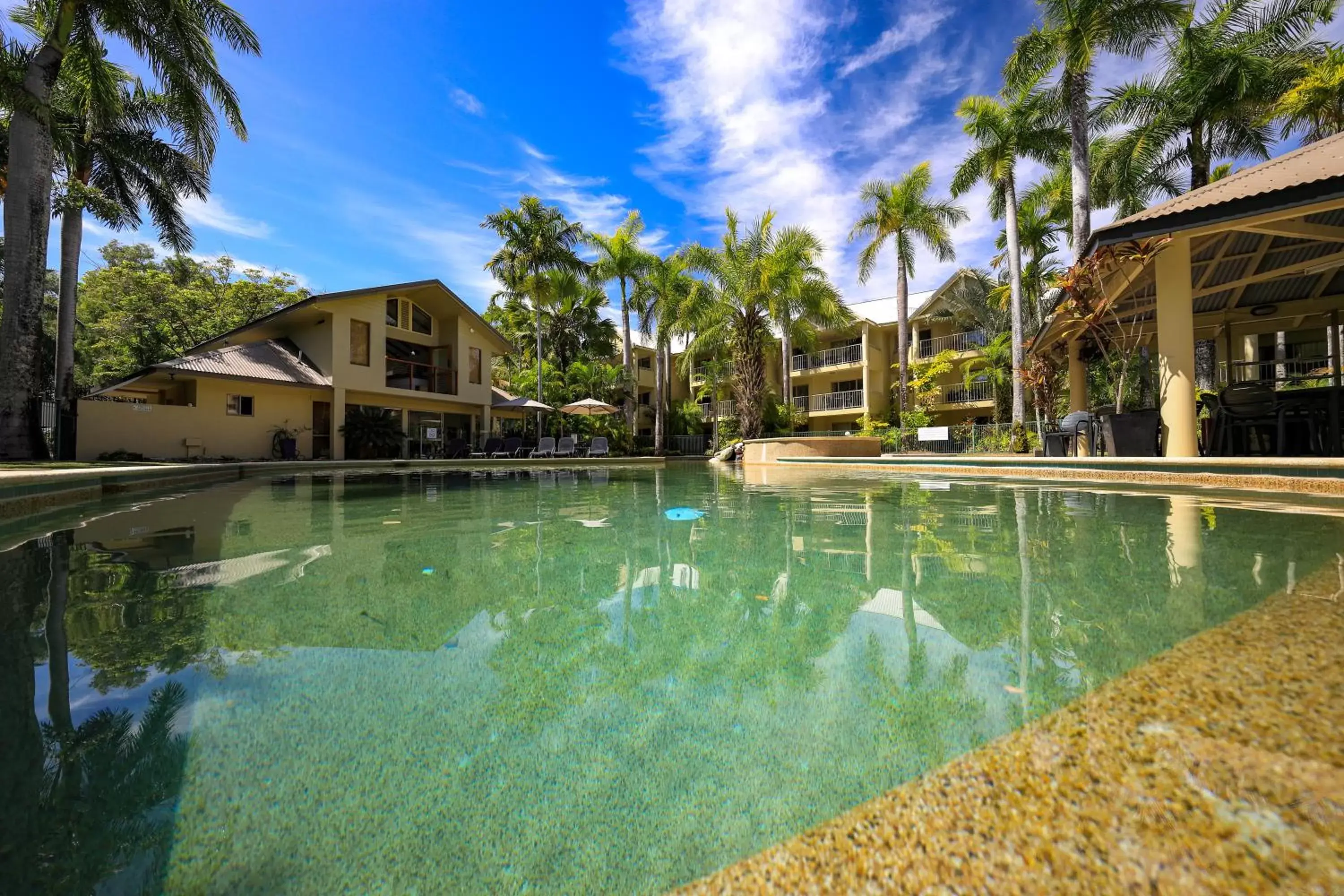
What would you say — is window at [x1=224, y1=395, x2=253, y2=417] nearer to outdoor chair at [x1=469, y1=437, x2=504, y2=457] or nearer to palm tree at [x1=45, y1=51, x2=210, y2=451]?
palm tree at [x1=45, y1=51, x2=210, y2=451]

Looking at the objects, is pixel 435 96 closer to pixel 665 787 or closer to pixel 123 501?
pixel 123 501

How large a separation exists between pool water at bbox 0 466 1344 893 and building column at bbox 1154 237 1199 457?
388 centimetres

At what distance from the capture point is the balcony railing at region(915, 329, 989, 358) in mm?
26141

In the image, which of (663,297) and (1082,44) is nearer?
(1082,44)

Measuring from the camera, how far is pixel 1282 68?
13008 millimetres

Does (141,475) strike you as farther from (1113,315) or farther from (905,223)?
(905,223)

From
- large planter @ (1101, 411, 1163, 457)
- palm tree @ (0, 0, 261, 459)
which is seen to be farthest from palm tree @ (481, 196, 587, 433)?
large planter @ (1101, 411, 1163, 457)

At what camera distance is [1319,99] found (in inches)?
484

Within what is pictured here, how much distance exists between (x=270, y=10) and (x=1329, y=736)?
66.0ft

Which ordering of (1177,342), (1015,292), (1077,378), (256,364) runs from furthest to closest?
(256,364)
(1015,292)
(1077,378)
(1177,342)

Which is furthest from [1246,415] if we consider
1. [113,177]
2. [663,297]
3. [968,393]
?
[113,177]

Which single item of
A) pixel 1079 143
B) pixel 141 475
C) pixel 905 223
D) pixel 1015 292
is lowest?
pixel 141 475

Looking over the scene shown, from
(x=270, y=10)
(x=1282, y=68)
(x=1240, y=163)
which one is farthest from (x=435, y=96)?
(x=1240, y=163)

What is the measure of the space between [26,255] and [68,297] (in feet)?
20.3
